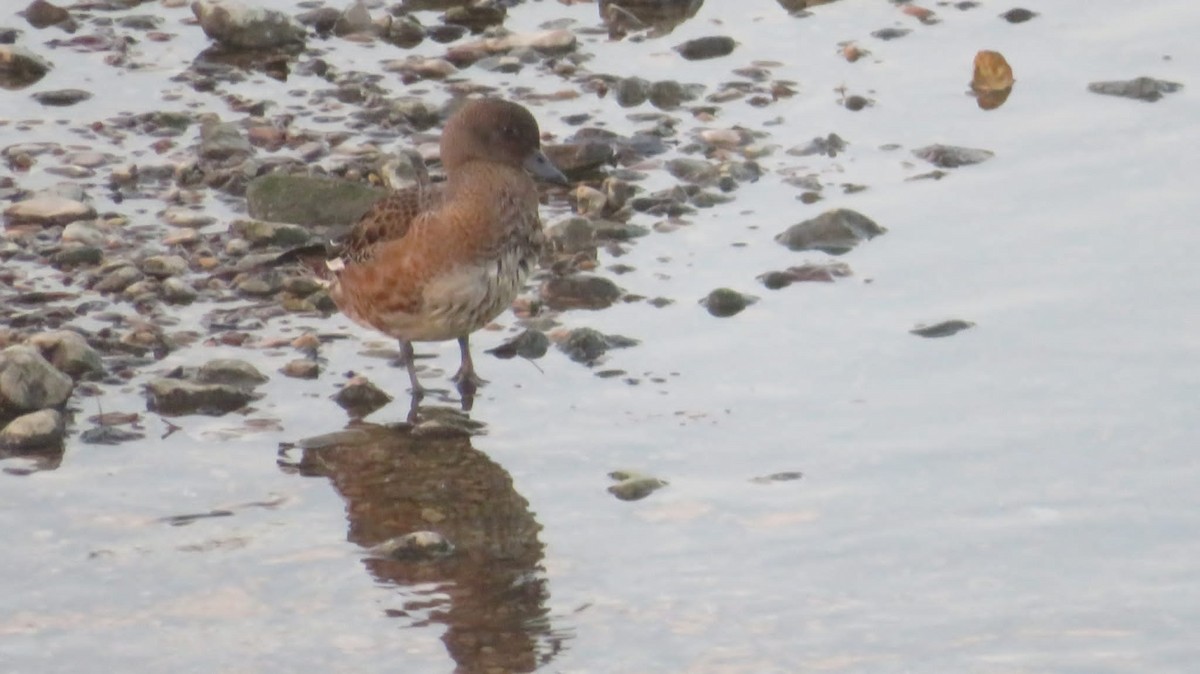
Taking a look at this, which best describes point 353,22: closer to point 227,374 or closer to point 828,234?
point 828,234

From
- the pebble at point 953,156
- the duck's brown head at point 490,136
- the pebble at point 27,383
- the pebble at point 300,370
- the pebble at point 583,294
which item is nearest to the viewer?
the pebble at point 27,383

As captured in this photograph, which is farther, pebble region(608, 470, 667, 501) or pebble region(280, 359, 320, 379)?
pebble region(280, 359, 320, 379)

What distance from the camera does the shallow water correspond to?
635cm

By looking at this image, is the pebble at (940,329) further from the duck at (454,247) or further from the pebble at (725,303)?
the duck at (454,247)

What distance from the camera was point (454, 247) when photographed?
26.6ft

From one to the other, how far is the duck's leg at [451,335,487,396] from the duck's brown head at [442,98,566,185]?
0.67 meters

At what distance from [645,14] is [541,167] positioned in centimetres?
374

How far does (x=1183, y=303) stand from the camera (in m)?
8.67

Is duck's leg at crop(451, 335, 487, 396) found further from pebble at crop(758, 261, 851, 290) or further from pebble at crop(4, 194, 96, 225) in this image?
pebble at crop(4, 194, 96, 225)

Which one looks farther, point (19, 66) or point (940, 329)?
point (19, 66)

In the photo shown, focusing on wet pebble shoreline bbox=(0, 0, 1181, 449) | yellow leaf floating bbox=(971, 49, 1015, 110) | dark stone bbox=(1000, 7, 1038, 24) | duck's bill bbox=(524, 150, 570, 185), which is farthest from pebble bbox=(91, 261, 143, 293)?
dark stone bbox=(1000, 7, 1038, 24)

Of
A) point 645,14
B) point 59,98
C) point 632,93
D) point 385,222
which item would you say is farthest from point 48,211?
point 645,14

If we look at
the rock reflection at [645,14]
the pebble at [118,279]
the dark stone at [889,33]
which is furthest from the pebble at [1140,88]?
the pebble at [118,279]

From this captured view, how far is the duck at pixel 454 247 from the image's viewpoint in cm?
812
